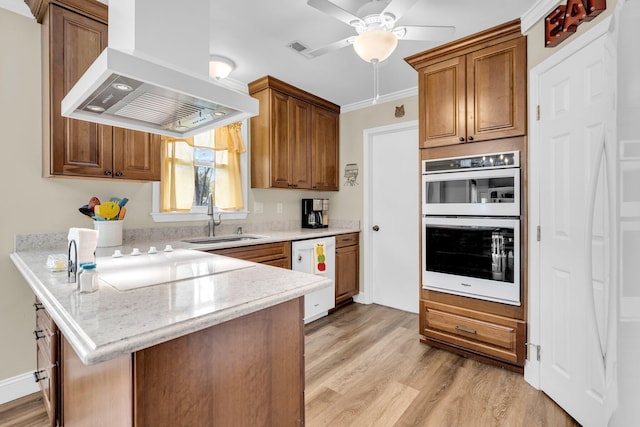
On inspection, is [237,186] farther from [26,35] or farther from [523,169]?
[523,169]

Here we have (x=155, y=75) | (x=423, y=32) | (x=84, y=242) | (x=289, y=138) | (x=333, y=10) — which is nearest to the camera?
(x=155, y=75)

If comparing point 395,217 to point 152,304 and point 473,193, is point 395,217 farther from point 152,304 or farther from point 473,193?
point 152,304

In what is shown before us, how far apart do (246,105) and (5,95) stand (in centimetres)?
171

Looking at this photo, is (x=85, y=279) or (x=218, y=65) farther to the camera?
(x=218, y=65)

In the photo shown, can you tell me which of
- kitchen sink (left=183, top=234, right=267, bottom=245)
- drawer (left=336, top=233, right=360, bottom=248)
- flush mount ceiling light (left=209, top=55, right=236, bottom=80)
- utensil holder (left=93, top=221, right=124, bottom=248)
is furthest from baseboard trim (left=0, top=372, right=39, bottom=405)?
drawer (left=336, top=233, right=360, bottom=248)

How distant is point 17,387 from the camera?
1.96 meters

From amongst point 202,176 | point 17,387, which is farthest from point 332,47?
point 17,387

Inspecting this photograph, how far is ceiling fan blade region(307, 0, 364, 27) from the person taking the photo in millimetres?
1525

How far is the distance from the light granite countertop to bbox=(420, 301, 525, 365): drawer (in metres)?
1.77

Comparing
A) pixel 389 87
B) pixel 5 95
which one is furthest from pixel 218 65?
pixel 389 87

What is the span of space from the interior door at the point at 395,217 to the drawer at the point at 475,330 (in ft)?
2.87

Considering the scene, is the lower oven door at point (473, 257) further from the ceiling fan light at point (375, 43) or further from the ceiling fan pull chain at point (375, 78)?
the ceiling fan light at point (375, 43)

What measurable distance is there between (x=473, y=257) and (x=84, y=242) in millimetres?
2477

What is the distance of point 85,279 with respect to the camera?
1.00m
